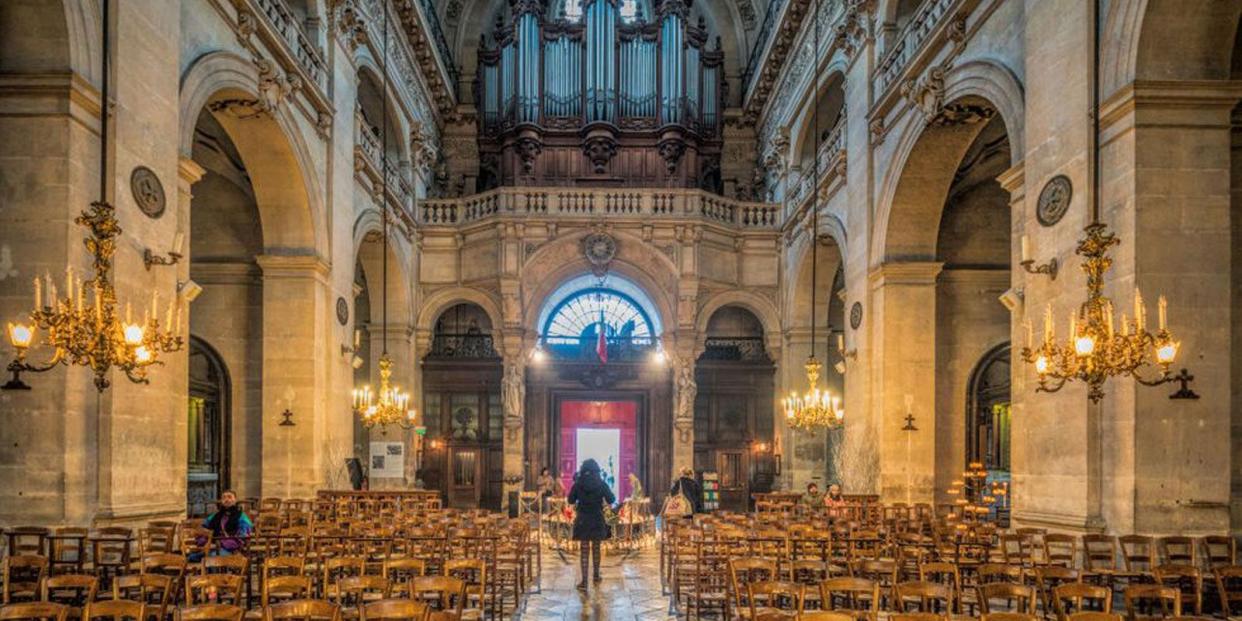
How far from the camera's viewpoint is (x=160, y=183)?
11.9m

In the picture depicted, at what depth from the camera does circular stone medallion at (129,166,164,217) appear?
11.3 m

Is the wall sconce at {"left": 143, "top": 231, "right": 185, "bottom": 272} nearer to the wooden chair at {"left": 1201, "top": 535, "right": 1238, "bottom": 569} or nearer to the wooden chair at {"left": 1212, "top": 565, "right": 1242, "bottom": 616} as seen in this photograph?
the wooden chair at {"left": 1212, "top": 565, "right": 1242, "bottom": 616}

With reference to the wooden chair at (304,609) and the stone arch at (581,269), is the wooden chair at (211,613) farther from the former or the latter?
the stone arch at (581,269)

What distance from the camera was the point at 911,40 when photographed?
16547mm

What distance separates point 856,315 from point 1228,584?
10.8m

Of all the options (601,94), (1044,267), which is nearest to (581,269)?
(601,94)

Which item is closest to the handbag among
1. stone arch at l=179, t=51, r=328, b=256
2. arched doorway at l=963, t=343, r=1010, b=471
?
arched doorway at l=963, t=343, r=1010, b=471

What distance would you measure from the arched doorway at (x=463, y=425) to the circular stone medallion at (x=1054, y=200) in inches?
703

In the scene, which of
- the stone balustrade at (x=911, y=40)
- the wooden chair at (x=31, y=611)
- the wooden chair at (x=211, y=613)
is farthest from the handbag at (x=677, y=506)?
the wooden chair at (x=31, y=611)

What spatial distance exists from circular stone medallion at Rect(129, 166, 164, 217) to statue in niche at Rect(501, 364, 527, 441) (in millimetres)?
14280

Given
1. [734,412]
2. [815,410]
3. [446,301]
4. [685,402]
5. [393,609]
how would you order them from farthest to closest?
1. [734,412]
2. [446,301]
3. [685,402]
4. [815,410]
5. [393,609]

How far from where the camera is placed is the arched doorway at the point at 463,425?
90.4ft

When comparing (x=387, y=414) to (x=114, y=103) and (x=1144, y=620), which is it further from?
(x=1144, y=620)

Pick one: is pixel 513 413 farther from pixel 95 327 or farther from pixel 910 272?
pixel 95 327
